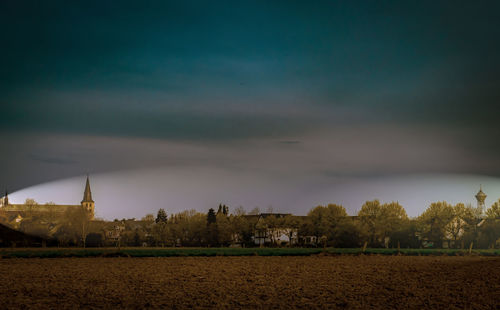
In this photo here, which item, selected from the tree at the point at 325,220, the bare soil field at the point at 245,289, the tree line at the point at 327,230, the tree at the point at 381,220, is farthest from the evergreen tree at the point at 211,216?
the bare soil field at the point at 245,289

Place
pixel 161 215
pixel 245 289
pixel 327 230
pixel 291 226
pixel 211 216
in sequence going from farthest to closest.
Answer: pixel 161 215, pixel 211 216, pixel 291 226, pixel 327 230, pixel 245 289

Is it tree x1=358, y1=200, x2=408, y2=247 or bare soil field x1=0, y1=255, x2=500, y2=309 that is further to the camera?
tree x1=358, y1=200, x2=408, y2=247

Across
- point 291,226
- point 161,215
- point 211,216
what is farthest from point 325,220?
point 161,215

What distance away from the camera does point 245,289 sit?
98.4 feet

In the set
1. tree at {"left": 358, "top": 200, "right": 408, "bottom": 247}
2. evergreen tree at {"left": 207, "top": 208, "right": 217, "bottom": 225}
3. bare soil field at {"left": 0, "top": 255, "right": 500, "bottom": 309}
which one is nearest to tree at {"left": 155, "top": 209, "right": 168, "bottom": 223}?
evergreen tree at {"left": 207, "top": 208, "right": 217, "bottom": 225}

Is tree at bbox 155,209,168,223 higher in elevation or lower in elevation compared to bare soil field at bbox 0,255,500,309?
higher

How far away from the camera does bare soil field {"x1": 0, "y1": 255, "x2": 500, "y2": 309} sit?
80.6 feet

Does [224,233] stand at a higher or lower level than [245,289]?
higher

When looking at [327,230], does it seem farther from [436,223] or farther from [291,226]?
[436,223]

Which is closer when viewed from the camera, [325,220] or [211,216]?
[325,220]

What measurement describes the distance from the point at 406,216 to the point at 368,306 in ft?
291

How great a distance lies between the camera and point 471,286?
32.2 meters

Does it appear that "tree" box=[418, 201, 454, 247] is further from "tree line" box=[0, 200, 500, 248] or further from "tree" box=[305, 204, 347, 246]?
"tree" box=[305, 204, 347, 246]

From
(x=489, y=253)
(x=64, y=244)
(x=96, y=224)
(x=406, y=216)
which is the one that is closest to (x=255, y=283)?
(x=489, y=253)
